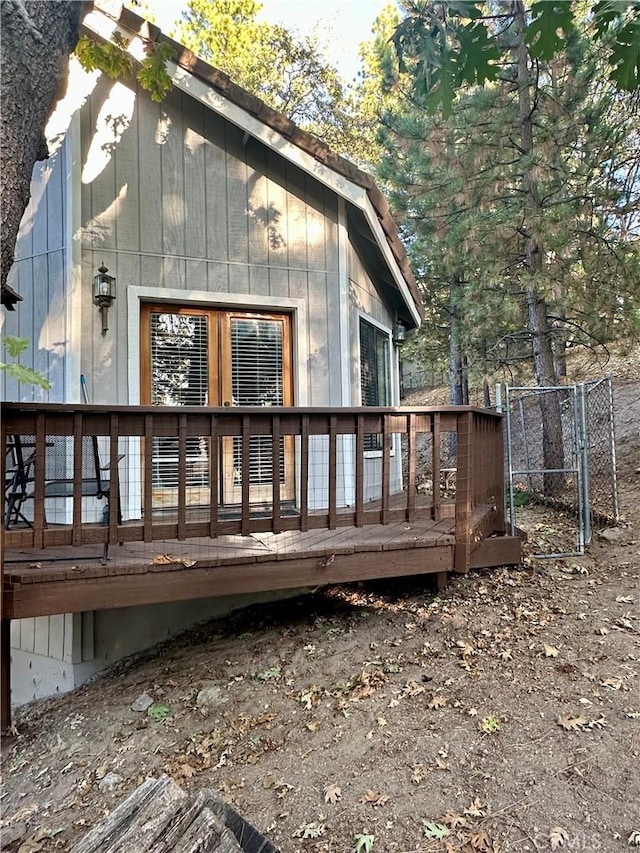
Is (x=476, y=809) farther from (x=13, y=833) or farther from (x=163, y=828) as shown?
(x=13, y=833)

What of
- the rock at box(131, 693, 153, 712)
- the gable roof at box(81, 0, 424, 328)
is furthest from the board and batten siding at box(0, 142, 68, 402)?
the rock at box(131, 693, 153, 712)

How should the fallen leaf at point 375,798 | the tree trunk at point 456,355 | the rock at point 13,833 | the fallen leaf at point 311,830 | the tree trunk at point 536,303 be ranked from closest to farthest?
the fallen leaf at point 311,830 → the fallen leaf at point 375,798 → the rock at point 13,833 → the tree trunk at point 536,303 → the tree trunk at point 456,355

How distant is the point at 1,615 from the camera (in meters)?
2.81

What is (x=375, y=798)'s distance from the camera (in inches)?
88.8

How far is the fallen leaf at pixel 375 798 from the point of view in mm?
2232

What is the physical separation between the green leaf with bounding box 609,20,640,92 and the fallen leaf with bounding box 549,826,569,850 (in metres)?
3.19

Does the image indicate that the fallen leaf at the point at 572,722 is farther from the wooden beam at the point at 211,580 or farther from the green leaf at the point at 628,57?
the green leaf at the point at 628,57

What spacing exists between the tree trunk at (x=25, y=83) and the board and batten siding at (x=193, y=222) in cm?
232

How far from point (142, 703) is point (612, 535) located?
4984 millimetres

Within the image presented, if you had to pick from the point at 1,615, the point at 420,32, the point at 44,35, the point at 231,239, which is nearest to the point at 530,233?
the point at 231,239

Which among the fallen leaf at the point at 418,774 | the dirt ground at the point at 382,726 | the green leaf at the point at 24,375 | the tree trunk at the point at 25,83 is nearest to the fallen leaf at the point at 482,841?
the dirt ground at the point at 382,726

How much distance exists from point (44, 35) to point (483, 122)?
7155mm

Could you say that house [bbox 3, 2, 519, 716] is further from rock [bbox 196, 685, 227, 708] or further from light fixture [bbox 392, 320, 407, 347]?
light fixture [bbox 392, 320, 407, 347]

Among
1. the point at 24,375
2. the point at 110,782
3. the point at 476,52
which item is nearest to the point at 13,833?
the point at 110,782
